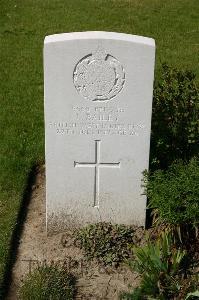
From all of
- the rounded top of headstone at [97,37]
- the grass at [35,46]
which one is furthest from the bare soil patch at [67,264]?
the rounded top of headstone at [97,37]

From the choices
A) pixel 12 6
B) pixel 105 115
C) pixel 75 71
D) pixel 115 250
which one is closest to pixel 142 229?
pixel 115 250

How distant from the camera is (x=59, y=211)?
228 inches

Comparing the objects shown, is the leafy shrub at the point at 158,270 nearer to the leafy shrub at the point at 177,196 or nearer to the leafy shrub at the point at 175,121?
the leafy shrub at the point at 177,196

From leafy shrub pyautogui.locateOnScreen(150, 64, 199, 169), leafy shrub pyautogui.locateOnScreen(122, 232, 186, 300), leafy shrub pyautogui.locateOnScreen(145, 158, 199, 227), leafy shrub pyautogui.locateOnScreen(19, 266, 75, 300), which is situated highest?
leafy shrub pyautogui.locateOnScreen(150, 64, 199, 169)

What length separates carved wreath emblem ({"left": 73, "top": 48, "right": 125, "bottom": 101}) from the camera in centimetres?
512

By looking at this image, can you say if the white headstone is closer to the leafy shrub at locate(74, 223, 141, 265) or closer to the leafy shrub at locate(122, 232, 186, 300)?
the leafy shrub at locate(74, 223, 141, 265)

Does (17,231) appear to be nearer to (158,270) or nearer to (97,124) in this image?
(97,124)

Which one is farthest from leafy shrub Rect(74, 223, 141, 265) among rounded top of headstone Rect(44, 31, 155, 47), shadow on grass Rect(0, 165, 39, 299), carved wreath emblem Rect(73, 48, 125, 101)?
rounded top of headstone Rect(44, 31, 155, 47)

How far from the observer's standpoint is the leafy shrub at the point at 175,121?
20.2ft

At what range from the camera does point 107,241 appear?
552cm

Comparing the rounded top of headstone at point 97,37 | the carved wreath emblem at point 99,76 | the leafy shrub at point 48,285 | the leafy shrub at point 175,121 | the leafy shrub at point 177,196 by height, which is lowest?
the leafy shrub at point 48,285

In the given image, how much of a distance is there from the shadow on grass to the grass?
5 centimetres

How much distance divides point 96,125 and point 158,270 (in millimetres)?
1375

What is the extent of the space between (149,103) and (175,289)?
5.15ft
